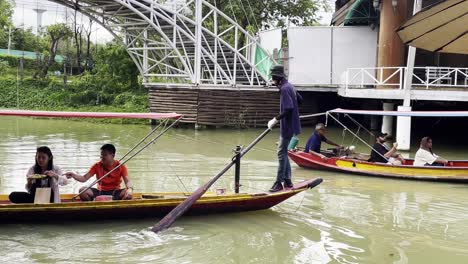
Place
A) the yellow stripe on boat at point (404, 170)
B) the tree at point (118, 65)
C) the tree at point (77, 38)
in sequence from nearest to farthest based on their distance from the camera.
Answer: the yellow stripe on boat at point (404, 170)
the tree at point (118, 65)
the tree at point (77, 38)

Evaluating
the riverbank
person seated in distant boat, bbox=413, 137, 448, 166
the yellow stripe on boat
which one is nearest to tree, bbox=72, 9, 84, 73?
the riverbank

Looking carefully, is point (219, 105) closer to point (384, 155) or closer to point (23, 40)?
point (384, 155)

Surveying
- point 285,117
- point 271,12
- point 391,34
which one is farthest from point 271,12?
point 285,117

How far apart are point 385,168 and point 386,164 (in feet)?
0.31

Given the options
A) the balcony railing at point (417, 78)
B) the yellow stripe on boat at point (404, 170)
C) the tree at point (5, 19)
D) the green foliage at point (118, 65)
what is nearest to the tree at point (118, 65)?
the green foliage at point (118, 65)

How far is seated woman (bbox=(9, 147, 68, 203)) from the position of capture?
7.45 m

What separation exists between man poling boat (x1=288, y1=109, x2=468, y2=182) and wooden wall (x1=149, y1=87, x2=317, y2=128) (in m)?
9.45

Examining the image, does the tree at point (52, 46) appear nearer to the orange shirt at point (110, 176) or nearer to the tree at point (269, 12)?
the tree at point (269, 12)

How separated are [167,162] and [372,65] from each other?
36.9 feet

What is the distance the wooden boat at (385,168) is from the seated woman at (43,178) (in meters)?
6.86

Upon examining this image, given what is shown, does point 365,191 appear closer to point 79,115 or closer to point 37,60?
point 79,115

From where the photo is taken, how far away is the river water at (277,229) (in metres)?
6.81

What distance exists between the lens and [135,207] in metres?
7.73

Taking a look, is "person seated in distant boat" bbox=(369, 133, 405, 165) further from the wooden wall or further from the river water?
the wooden wall
